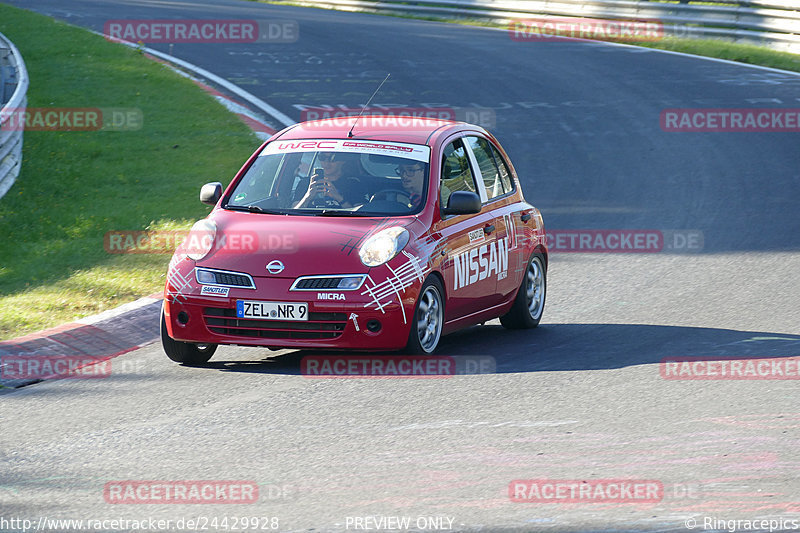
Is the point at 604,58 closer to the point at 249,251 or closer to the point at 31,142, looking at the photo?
the point at 31,142

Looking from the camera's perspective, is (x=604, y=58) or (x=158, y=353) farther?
(x=604, y=58)

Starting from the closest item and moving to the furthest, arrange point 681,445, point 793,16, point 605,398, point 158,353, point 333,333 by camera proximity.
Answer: point 681,445, point 605,398, point 333,333, point 158,353, point 793,16

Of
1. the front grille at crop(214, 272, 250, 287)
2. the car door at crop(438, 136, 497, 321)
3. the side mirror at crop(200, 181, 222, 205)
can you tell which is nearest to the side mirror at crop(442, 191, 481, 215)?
the car door at crop(438, 136, 497, 321)

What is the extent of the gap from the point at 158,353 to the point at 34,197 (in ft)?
20.8

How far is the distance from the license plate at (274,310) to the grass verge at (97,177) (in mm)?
2051

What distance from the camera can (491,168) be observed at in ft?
34.0

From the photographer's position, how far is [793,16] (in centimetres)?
2453

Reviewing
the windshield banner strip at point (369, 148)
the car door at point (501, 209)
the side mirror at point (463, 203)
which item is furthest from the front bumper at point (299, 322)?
the car door at point (501, 209)

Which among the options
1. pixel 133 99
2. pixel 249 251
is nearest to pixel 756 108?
pixel 133 99

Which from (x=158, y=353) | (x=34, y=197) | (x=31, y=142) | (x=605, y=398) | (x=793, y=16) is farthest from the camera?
(x=793, y=16)

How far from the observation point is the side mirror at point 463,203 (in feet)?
29.7

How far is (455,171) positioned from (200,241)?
209 centimetres

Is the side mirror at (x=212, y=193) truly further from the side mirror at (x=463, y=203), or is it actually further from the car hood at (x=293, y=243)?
the side mirror at (x=463, y=203)

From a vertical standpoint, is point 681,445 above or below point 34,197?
above
